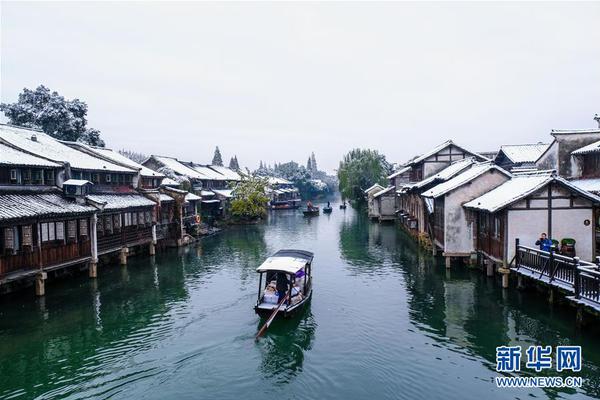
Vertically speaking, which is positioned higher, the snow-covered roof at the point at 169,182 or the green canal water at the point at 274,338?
the snow-covered roof at the point at 169,182

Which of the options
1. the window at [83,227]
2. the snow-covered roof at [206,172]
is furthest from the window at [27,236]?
Answer: the snow-covered roof at [206,172]

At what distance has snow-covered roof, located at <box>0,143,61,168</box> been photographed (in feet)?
100

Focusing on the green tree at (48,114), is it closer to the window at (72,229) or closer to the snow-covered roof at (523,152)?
the window at (72,229)

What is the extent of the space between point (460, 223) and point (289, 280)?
18251 millimetres

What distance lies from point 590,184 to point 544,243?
1370 cm

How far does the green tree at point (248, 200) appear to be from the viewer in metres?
76.5

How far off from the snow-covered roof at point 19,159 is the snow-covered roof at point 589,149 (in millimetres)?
43798

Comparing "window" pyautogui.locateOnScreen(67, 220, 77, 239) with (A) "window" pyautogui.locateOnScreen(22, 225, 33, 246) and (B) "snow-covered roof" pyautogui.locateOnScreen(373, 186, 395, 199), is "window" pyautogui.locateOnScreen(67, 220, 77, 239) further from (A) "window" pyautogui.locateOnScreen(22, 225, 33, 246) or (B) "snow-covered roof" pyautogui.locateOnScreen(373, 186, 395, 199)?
Result: (B) "snow-covered roof" pyautogui.locateOnScreen(373, 186, 395, 199)

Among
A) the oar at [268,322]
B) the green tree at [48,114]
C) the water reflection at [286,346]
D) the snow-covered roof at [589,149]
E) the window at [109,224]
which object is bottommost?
the water reflection at [286,346]

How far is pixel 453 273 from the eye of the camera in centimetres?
3500

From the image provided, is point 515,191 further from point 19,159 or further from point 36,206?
point 19,159

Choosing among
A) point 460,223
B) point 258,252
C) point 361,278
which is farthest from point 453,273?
point 258,252

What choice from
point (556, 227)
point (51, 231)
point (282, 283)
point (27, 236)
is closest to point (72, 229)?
point (51, 231)

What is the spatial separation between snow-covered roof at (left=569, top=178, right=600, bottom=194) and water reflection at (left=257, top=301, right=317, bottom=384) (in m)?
24.0
